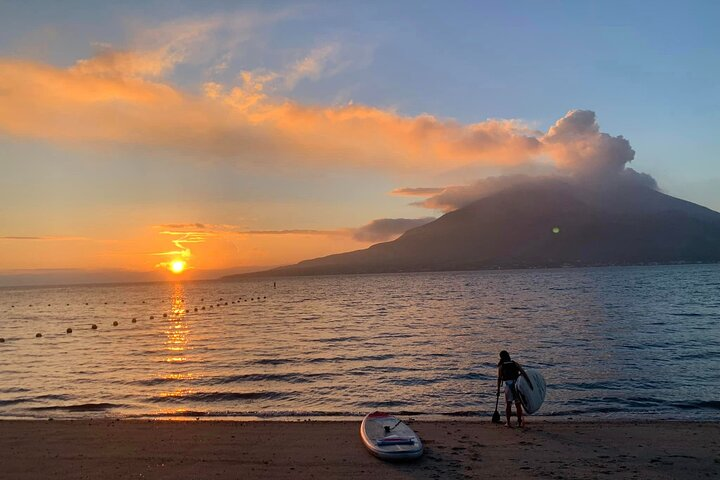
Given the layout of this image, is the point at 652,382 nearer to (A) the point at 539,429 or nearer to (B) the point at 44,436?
(A) the point at 539,429

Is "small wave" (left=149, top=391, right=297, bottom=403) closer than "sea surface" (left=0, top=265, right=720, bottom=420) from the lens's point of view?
No

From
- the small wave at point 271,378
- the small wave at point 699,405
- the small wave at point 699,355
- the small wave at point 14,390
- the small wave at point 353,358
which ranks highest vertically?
the small wave at point 14,390

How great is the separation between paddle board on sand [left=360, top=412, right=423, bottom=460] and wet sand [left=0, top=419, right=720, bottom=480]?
0.74ft

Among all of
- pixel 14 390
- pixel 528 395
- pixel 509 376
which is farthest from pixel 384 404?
pixel 14 390

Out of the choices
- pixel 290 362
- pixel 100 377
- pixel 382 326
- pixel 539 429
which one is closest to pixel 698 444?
pixel 539 429

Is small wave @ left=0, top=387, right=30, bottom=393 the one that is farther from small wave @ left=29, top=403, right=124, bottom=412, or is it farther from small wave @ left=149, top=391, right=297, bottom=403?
small wave @ left=149, top=391, right=297, bottom=403

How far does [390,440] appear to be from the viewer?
13.8m

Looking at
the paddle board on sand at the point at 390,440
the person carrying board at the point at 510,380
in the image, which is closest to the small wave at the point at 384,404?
the paddle board on sand at the point at 390,440

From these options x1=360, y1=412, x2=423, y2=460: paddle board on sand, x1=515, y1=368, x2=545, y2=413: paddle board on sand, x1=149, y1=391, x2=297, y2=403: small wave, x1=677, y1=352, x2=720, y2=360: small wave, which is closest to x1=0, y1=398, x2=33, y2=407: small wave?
x1=149, y1=391, x2=297, y2=403: small wave

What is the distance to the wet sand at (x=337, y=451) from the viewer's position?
1242cm

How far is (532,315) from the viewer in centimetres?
6084

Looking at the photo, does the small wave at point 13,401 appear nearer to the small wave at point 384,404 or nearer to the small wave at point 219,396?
the small wave at point 219,396

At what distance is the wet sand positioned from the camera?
1242cm

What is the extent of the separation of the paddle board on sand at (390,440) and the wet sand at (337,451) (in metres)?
0.23
